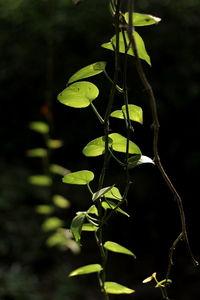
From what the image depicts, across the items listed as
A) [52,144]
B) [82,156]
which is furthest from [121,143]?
[82,156]

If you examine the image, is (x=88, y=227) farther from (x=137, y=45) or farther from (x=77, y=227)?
(x=137, y=45)

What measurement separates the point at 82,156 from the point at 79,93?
1.88m

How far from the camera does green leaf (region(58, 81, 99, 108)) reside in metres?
0.48

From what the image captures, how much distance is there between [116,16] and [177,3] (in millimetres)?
2178

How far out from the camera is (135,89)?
203 cm

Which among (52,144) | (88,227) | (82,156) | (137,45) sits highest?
(137,45)

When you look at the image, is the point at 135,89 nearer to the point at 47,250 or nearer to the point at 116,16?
the point at 47,250

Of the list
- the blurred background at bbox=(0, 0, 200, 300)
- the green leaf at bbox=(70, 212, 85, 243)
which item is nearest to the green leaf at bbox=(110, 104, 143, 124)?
the green leaf at bbox=(70, 212, 85, 243)

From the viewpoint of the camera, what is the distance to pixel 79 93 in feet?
1.61

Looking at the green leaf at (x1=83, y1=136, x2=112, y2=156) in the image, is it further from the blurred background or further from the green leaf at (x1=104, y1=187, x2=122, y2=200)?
the blurred background

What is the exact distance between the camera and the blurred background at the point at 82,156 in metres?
2.14

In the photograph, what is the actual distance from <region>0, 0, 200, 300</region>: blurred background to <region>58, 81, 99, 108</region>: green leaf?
1.48 meters

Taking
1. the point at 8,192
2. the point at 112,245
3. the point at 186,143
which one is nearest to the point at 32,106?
the point at 8,192

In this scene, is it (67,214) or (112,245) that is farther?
(67,214)
